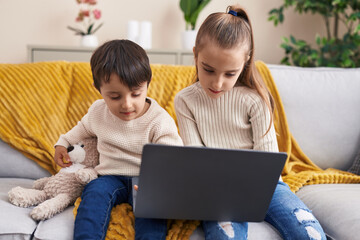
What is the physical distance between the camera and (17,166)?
4.81ft

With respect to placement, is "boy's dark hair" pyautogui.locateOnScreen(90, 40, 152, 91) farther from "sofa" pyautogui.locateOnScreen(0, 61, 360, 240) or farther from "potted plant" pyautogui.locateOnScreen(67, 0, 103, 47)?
"potted plant" pyautogui.locateOnScreen(67, 0, 103, 47)

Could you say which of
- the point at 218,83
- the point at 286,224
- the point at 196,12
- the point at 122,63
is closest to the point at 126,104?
the point at 122,63

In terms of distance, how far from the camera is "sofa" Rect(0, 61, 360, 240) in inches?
53.4

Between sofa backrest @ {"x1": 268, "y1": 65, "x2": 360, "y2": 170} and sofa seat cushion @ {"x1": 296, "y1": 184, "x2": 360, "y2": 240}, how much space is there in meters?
0.23

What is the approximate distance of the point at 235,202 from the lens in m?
0.98

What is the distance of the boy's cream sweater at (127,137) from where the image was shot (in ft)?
4.09

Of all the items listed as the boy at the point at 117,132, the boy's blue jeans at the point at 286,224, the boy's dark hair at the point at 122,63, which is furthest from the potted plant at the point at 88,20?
the boy's blue jeans at the point at 286,224

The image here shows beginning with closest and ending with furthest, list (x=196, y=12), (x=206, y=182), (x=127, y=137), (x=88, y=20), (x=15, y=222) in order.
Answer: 1. (x=206, y=182)
2. (x=15, y=222)
3. (x=127, y=137)
4. (x=196, y=12)
5. (x=88, y=20)

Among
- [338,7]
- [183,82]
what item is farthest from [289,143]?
[338,7]

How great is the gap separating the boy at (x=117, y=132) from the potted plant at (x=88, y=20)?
167 cm

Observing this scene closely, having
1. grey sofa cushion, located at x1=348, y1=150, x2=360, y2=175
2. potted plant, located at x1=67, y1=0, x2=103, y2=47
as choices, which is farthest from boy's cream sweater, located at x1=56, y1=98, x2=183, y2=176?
potted plant, located at x1=67, y1=0, x2=103, y2=47

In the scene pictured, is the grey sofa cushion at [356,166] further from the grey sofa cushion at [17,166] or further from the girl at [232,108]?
the grey sofa cushion at [17,166]

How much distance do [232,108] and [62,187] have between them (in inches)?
24.1

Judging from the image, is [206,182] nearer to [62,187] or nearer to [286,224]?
[286,224]
